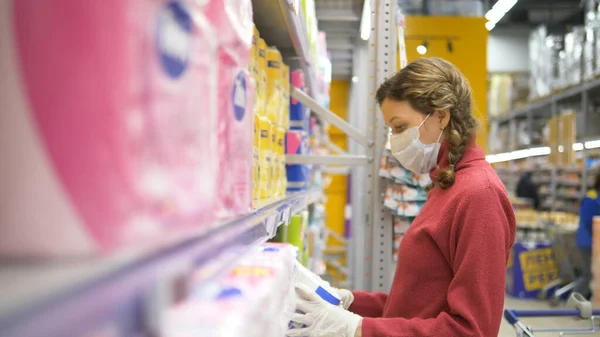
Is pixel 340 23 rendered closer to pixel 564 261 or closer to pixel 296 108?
pixel 296 108

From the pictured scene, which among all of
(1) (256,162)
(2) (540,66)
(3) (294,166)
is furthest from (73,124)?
(2) (540,66)

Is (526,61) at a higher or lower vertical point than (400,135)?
higher

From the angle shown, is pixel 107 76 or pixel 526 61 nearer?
pixel 107 76

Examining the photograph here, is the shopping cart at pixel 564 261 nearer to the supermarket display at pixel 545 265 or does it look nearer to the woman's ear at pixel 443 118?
the supermarket display at pixel 545 265

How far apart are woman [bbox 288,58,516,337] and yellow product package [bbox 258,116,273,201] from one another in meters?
0.30

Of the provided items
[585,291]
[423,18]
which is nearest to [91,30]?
[423,18]

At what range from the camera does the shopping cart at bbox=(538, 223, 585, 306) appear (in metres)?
7.55

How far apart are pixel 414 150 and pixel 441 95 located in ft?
0.72

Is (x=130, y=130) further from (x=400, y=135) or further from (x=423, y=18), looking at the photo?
(x=423, y=18)

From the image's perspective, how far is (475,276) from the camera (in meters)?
1.56

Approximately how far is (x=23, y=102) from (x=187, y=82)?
0.17 m

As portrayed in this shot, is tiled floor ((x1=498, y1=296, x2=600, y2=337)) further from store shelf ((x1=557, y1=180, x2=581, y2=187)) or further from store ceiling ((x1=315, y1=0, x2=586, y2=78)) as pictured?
store shelf ((x1=557, y1=180, x2=581, y2=187))

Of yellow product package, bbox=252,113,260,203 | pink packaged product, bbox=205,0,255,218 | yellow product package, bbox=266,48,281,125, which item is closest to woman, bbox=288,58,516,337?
yellow product package, bbox=252,113,260,203

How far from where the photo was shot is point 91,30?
0.43 meters
